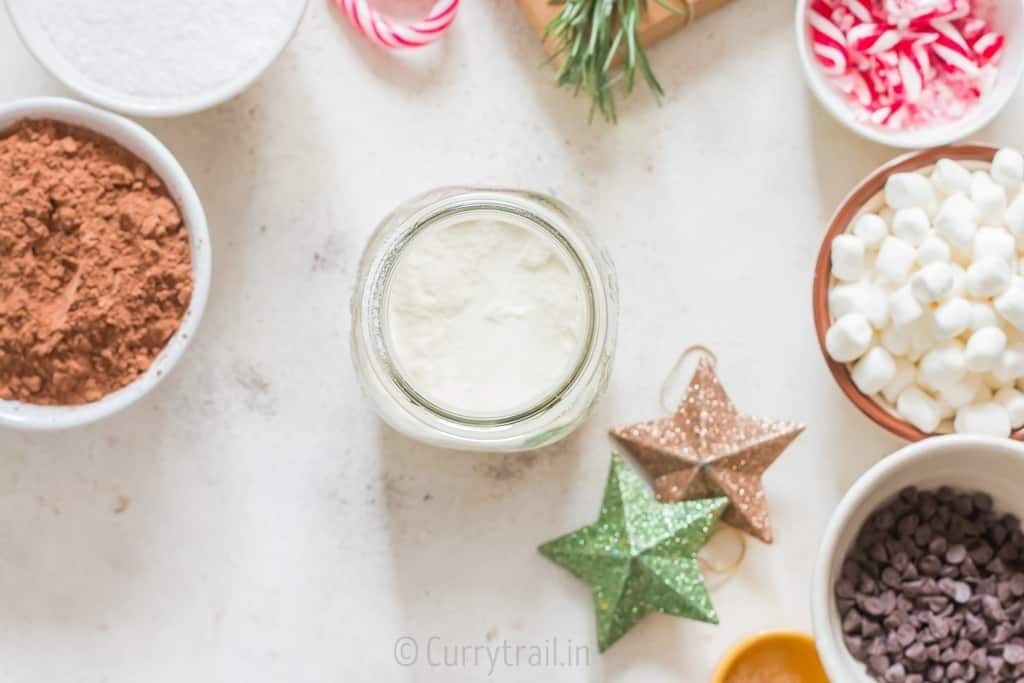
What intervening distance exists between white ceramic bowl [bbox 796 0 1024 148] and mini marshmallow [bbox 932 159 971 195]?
0.05 metres

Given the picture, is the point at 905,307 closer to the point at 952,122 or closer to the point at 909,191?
the point at 909,191

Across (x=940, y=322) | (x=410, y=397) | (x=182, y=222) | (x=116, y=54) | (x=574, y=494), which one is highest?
(x=116, y=54)

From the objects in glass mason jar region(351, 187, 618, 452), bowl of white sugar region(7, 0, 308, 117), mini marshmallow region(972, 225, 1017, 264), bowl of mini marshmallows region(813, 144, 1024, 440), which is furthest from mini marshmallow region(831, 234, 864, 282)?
bowl of white sugar region(7, 0, 308, 117)

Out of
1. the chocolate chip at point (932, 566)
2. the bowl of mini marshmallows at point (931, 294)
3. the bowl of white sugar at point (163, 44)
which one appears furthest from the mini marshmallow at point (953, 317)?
the bowl of white sugar at point (163, 44)

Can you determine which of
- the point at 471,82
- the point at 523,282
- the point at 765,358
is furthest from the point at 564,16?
the point at 765,358

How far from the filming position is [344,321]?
1267 millimetres

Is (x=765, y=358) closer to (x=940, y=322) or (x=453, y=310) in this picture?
(x=940, y=322)

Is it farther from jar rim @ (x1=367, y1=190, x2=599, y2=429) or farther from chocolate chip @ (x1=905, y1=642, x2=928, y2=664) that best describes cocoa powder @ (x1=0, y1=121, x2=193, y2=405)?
chocolate chip @ (x1=905, y1=642, x2=928, y2=664)

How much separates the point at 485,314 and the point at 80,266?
0.36 metres

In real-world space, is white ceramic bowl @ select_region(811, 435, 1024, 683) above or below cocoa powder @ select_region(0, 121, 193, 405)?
below

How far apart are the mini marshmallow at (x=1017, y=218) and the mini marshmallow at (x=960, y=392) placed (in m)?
0.13

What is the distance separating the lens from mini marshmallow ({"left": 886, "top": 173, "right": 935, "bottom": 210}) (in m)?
1.14

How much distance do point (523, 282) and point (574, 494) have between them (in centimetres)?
27

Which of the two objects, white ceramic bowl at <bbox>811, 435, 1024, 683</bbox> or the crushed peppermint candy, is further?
the crushed peppermint candy
